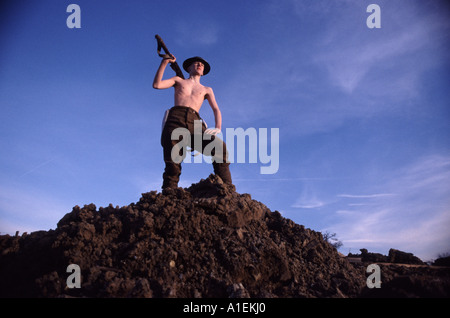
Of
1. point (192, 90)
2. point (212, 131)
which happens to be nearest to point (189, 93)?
point (192, 90)

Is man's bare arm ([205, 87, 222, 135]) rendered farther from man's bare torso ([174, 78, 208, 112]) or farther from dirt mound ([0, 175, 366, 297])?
dirt mound ([0, 175, 366, 297])

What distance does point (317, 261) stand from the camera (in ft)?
11.5

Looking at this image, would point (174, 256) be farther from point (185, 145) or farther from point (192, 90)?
point (192, 90)

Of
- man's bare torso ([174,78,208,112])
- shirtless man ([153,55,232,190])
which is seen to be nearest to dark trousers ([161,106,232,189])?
shirtless man ([153,55,232,190])

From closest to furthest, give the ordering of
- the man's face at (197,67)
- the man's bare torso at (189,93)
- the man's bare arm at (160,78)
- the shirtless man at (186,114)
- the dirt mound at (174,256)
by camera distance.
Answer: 1. the dirt mound at (174,256)
2. the shirtless man at (186,114)
3. the man's bare arm at (160,78)
4. the man's bare torso at (189,93)
5. the man's face at (197,67)

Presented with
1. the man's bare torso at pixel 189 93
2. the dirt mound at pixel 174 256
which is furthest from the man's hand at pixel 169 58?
the dirt mound at pixel 174 256

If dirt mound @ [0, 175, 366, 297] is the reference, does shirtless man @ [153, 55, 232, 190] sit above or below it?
above

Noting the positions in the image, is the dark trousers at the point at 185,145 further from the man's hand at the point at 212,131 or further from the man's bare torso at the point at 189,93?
the man's bare torso at the point at 189,93

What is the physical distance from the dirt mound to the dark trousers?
2.21 feet

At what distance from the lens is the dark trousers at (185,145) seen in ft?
14.5

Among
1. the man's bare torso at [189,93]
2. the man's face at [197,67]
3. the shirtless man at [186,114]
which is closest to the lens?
the shirtless man at [186,114]

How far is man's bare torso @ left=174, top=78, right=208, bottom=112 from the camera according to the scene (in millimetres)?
4781

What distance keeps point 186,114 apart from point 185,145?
22.0 inches
